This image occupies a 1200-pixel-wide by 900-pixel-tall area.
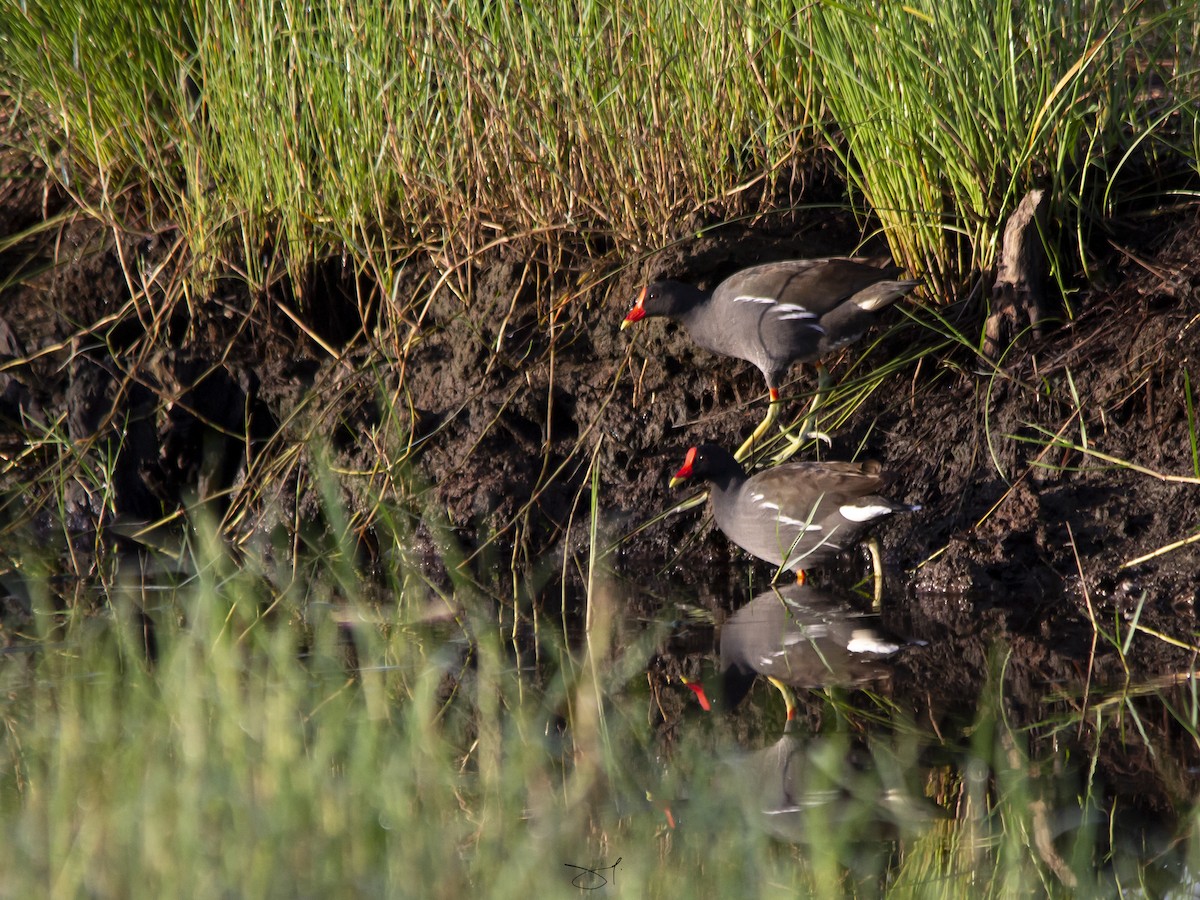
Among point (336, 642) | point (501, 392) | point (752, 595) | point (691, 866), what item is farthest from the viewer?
point (501, 392)

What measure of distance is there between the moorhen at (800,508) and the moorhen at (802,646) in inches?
6.8

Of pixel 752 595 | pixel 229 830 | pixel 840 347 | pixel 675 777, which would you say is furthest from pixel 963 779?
pixel 840 347

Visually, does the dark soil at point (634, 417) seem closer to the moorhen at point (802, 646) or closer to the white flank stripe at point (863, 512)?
the moorhen at point (802, 646)

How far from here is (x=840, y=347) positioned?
500 cm

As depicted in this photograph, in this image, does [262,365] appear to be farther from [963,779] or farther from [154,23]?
[963,779]

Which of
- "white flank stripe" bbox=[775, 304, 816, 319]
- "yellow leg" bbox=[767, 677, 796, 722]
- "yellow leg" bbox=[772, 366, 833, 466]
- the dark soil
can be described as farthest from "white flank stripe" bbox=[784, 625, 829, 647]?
"white flank stripe" bbox=[775, 304, 816, 319]

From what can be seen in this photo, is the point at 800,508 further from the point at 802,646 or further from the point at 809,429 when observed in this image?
the point at 802,646

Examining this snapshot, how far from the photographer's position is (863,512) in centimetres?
441

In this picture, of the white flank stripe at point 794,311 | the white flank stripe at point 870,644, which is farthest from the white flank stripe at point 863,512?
the white flank stripe at point 794,311

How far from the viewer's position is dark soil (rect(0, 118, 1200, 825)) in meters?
4.30

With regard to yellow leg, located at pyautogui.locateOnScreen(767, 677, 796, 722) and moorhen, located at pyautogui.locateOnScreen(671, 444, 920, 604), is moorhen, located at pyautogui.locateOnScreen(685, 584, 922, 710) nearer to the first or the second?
yellow leg, located at pyautogui.locateOnScreen(767, 677, 796, 722)

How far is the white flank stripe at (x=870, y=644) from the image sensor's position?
373 centimetres

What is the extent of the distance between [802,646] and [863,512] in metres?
0.74

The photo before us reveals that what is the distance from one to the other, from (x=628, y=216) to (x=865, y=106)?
98cm
